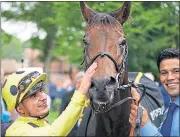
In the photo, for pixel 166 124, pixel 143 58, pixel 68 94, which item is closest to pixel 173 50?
pixel 166 124

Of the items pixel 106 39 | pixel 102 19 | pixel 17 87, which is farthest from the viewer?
pixel 102 19

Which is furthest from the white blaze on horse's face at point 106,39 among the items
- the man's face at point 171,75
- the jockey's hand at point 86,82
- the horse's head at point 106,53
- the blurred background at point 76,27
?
the blurred background at point 76,27

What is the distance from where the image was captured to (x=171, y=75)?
474cm

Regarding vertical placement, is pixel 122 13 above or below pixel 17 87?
above

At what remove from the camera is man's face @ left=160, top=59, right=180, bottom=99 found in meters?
4.73

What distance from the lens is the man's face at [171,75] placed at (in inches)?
186

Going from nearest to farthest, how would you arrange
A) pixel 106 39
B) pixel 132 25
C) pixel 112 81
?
pixel 112 81 < pixel 106 39 < pixel 132 25

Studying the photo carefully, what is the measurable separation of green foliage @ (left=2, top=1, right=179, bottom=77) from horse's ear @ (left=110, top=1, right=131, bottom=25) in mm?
4850

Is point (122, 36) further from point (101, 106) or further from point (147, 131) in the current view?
point (147, 131)

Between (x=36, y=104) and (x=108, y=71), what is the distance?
0.65 m

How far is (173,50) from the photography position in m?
4.94

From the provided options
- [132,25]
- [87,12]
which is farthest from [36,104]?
[132,25]

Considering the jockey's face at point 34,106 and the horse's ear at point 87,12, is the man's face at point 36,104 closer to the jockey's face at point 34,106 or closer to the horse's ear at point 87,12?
the jockey's face at point 34,106

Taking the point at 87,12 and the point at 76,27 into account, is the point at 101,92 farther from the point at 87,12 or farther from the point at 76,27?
the point at 76,27
